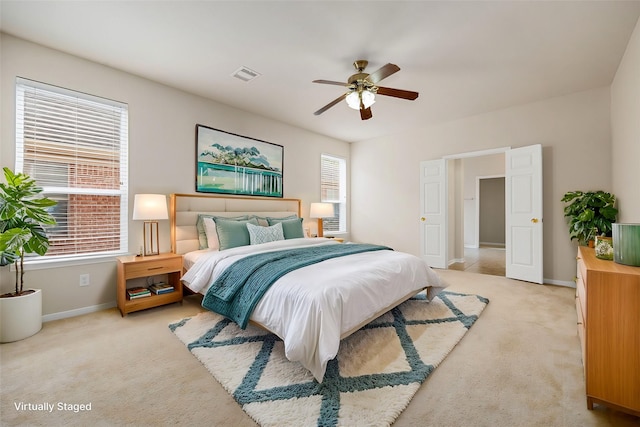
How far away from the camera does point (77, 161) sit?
9.68ft

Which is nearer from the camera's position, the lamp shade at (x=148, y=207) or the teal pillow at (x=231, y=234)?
the lamp shade at (x=148, y=207)

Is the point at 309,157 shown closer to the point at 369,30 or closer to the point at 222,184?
the point at 222,184

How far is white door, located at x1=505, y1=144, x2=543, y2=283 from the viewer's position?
396 cm

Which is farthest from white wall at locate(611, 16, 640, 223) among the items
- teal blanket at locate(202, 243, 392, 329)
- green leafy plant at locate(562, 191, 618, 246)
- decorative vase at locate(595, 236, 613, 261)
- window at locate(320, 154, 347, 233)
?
window at locate(320, 154, 347, 233)

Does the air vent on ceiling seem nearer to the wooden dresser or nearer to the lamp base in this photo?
the lamp base

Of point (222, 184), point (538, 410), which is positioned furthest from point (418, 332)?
point (222, 184)

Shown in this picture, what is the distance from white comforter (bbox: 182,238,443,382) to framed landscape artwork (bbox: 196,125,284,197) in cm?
156

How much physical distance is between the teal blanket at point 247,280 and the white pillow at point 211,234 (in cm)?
98

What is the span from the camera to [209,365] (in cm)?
193

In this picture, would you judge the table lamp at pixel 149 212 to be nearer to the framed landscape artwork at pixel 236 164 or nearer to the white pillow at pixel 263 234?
the framed landscape artwork at pixel 236 164

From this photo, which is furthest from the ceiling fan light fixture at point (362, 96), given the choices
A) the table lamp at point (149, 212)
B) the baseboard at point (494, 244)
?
the baseboard at point (494, 244)

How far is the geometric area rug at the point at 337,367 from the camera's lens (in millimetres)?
1492

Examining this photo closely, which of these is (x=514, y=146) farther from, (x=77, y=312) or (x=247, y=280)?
(x=77, y=312)

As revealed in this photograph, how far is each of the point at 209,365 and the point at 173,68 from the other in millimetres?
3122
